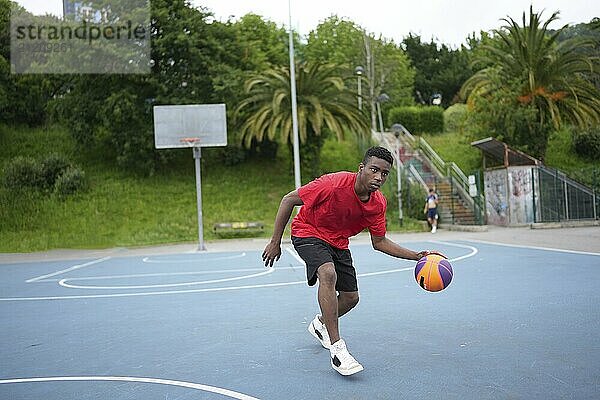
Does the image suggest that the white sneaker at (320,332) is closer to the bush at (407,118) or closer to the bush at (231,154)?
the bush at (231,154)

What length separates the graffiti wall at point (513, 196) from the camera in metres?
23.4

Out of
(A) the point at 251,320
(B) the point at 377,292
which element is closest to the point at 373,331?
(A) the point at 251,320

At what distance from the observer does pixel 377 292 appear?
337 inches

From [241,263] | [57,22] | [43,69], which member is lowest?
[241,263]

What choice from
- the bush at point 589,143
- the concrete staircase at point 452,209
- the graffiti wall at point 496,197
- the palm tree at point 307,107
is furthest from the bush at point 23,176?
the bush at point 589,143

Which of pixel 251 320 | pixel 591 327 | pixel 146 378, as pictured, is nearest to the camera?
pixel 146 378

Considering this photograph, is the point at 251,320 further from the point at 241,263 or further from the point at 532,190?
the point at 532,190

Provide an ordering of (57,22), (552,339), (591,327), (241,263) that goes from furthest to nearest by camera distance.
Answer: (57,22) → (241,263) → (591,327) → (552,339)

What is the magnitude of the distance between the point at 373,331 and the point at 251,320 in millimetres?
1516

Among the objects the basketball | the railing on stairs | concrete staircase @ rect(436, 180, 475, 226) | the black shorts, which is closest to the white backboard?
concrete staircase @ rect(436, 180, 475, 226)

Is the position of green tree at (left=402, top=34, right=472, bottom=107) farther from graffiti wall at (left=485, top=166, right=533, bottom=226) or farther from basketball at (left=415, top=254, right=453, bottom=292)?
basketball at (left=415, top=254, right=453, bottom=292)

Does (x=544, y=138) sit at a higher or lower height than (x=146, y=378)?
higher

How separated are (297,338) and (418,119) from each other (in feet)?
115

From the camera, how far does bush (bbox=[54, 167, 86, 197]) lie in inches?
1093
